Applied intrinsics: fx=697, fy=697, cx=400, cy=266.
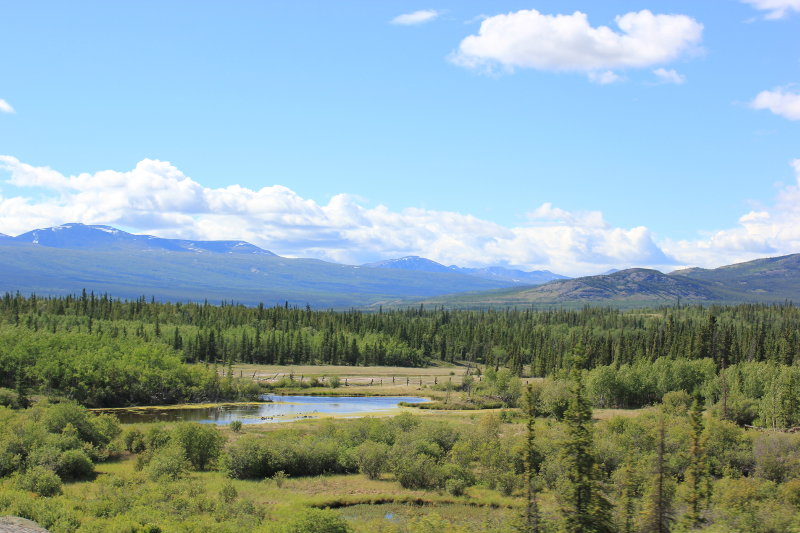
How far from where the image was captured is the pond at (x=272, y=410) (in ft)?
301

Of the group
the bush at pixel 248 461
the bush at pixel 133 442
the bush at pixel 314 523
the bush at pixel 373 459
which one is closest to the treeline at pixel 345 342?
the bush at pixel 133 442

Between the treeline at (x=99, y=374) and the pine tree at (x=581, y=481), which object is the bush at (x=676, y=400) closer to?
the pine tree at (x=581, y=481)

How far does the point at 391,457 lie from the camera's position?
5872 centimetres

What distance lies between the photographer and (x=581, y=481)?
120 ft

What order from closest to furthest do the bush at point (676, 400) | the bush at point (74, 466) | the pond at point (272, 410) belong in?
the bush at point (74, 466) → the bush at point (676, 400) → the pond at point (272, 410)

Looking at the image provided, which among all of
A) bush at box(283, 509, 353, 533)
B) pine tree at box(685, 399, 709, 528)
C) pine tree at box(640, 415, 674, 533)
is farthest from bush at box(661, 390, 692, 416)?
bush at box(283, 509, 353, 533)

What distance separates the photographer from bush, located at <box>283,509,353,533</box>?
123ft

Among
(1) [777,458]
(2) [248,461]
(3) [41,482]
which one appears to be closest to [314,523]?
(2) [248,461]

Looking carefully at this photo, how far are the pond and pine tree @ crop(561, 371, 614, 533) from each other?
56156 mm

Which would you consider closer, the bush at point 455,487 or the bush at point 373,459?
the bush at point 455,487

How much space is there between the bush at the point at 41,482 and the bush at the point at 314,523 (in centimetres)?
2065

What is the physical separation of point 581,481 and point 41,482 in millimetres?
36497

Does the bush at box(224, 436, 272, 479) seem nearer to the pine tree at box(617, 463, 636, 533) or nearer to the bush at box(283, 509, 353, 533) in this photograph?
the bush at box(283, 509, 353, 533)

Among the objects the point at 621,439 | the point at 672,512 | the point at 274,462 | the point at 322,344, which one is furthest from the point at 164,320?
the point at 672,512
